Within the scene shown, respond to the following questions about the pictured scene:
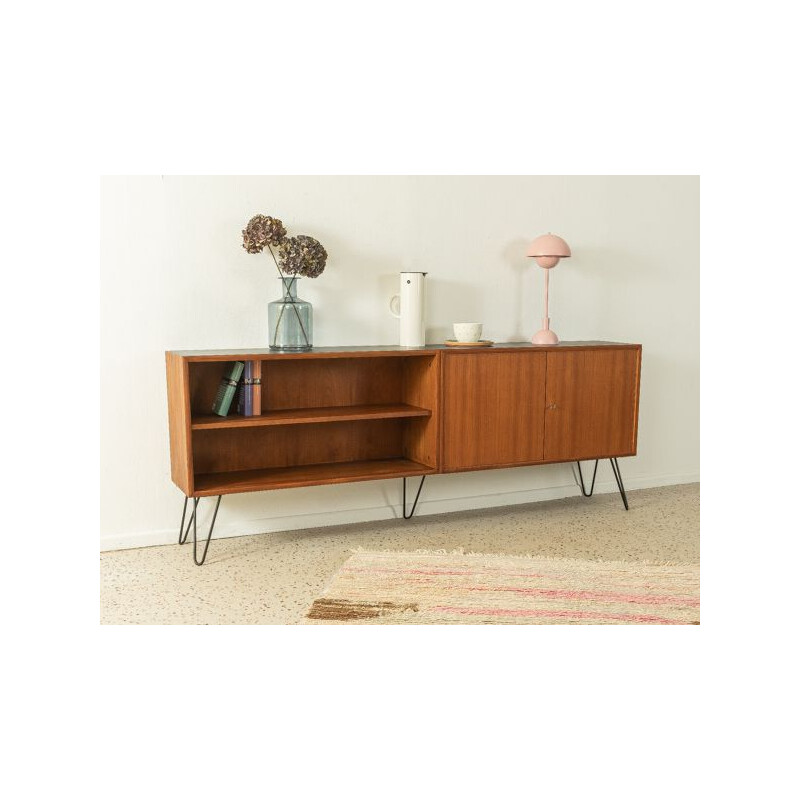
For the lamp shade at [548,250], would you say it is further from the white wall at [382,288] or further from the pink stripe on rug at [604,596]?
the pink stripe on rug at [604,596]

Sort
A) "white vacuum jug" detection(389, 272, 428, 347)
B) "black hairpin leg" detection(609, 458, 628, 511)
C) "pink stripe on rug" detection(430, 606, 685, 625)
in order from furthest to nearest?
"black hairpin leg" detection(609, 458, 628, 511) → "white vacuum jug" detection(389, 272, 428, 347) → "pink stripe on rug" detection(430, 606, 685, 625)

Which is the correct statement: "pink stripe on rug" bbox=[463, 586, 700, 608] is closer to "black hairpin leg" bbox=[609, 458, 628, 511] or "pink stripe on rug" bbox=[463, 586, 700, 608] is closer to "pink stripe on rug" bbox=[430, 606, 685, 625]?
"pink stripe on rug" bbox=[430, 606, 685, 625]

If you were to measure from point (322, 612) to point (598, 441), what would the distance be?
2.00 m

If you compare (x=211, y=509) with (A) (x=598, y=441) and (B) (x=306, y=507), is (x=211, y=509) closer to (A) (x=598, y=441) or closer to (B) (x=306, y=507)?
(B) (x=306, y=507)

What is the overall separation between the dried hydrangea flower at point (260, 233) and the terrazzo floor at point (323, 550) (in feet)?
4.49

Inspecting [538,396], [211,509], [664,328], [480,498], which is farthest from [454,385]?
[664,328]

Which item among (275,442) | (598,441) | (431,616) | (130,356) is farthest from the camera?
(598,441)

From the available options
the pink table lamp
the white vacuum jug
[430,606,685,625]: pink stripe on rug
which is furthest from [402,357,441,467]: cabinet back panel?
[430,606,685,625]: pink stripe on rug

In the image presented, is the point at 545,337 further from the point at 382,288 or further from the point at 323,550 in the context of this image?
the point at 323,550

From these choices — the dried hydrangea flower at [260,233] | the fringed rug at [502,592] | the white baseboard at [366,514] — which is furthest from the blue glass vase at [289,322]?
the fringed rug at [502,592]

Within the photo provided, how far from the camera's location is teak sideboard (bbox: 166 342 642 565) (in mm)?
4121

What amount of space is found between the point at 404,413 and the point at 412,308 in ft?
1.75

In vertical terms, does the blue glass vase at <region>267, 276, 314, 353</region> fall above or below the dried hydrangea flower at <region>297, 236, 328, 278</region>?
below

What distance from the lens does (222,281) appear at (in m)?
4.16
